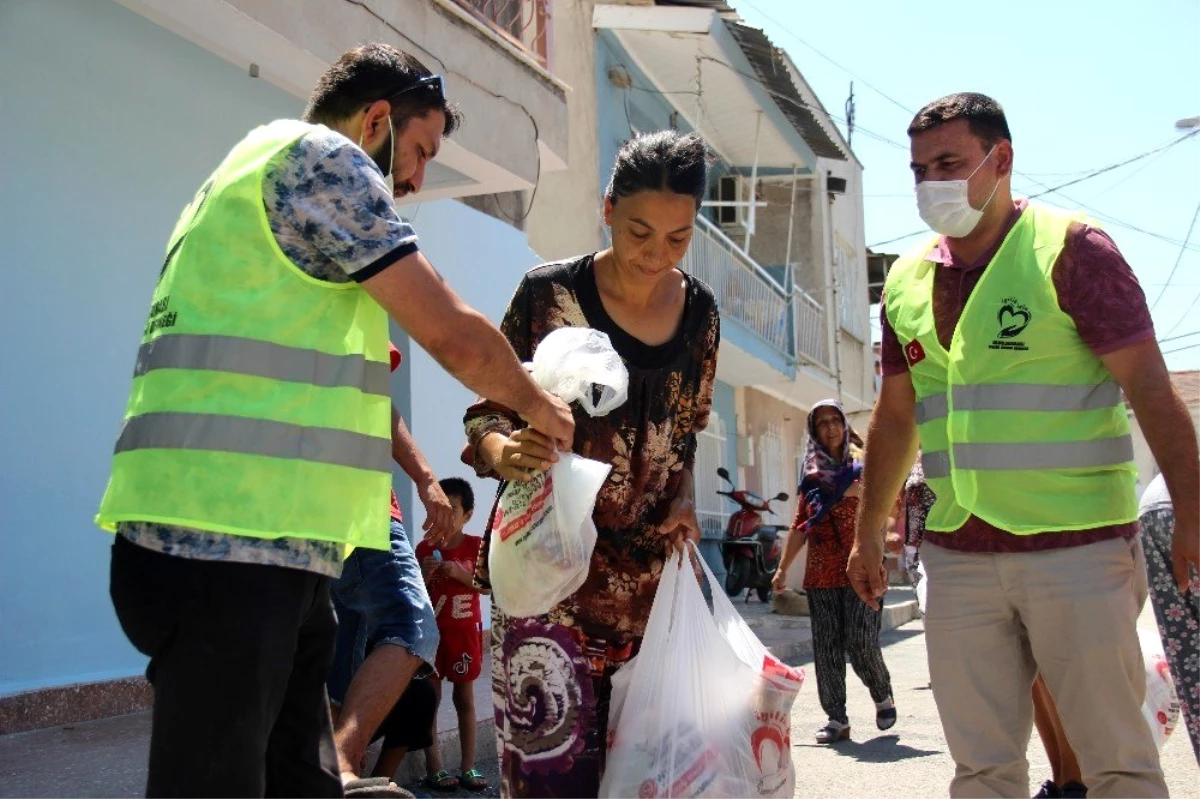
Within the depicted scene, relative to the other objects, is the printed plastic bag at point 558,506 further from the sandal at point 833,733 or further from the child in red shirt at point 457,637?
the sandal at point 833,733

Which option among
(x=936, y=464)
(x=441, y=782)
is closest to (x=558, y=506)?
(x=936, y=464)

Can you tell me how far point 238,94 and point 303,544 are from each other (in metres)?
6.67

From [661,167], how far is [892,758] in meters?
4.30

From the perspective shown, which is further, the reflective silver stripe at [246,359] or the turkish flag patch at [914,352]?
the turkish flag patch at [914,352]

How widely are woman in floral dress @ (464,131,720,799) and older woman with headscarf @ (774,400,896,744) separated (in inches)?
163

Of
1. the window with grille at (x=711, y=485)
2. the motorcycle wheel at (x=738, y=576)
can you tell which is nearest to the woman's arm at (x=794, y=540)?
the motorcycle wheel at (x=738, y=576)

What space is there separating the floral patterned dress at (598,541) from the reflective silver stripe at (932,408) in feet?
2.01

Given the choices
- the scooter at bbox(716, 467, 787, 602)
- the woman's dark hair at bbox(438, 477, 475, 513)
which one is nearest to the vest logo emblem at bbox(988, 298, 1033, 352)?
the woman's dark hair at bbox(438, 477, 475, 513)

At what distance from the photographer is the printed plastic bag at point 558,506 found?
288cm

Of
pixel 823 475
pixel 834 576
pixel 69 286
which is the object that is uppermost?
pixel 69 286

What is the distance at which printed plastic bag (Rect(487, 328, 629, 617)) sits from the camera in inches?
113

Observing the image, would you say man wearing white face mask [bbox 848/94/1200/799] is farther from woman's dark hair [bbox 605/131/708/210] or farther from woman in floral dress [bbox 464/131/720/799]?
woman's dark hair [bbox 605/131/708/210]

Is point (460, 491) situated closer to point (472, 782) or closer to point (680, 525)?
point (472, 782)

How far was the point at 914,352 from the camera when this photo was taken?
3.72 metres
